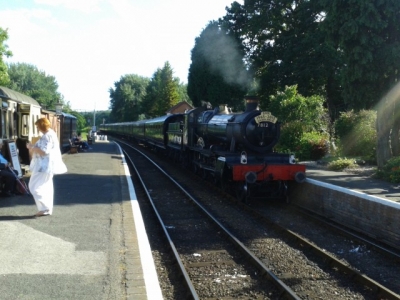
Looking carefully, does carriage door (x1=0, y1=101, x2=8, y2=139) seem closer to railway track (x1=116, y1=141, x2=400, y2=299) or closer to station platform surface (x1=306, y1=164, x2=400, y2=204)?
railway track (x1=116, y1=141, x2=400, y2=299)

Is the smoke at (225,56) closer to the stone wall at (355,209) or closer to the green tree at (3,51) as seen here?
the green tree at (3,51)

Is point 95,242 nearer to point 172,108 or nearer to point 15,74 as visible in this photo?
point 172,108

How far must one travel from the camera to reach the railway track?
6.08 metres

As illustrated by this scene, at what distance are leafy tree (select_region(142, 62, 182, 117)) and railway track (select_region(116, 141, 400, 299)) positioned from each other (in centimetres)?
7098

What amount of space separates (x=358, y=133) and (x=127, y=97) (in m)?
90.2

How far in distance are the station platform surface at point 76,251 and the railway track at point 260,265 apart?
2.74 feet

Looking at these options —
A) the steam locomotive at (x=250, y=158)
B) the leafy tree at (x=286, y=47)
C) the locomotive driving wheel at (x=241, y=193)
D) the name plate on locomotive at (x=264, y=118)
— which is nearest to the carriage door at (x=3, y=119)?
the steam locomotive at (x=250, y=158)

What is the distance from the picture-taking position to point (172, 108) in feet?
242

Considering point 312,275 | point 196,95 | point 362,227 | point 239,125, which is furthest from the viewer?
point 196,95

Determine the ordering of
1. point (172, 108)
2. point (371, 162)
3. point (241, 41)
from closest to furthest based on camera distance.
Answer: point (371, 162) → point (241, 41) → point (172, 108)

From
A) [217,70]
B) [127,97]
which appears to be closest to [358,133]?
[217,70]

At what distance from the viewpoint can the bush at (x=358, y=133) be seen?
21.4 metres

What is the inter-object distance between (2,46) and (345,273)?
38.3 metres

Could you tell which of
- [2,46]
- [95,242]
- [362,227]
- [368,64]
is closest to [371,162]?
[368,64]
